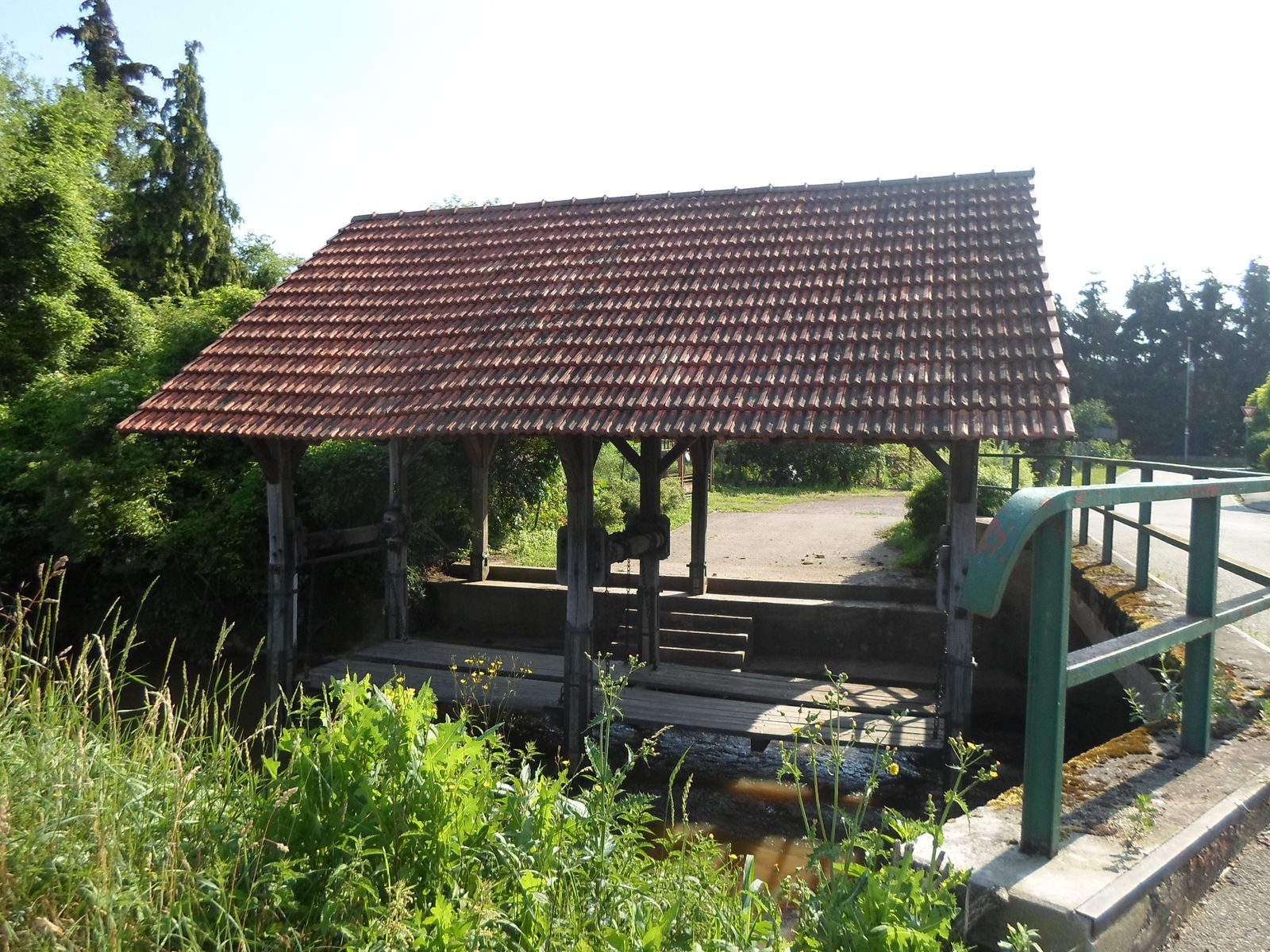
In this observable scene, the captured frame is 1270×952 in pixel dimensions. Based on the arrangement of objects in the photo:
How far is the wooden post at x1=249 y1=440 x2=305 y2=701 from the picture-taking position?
27.9 feet

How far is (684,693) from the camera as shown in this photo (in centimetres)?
827

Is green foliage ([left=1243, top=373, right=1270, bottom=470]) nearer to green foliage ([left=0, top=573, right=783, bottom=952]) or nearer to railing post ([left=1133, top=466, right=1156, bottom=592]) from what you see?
railing post ([left=1133, top=466, right=1156, bottom=592])

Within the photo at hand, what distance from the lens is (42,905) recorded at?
82.9 inches

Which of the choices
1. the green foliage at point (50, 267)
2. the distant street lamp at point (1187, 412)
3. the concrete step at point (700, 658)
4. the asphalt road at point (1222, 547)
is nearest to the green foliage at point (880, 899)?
the asphalt road at point (1222, 547)

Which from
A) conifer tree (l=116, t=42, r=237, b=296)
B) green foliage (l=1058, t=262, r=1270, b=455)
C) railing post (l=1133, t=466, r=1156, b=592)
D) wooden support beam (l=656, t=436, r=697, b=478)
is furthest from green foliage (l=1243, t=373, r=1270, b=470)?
conifer tree (l=116, t=42, r=237, b=296)

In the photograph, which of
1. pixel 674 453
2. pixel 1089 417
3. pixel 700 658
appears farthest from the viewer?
pixel 1089 417

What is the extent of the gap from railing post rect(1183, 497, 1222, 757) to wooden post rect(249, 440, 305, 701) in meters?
7.43

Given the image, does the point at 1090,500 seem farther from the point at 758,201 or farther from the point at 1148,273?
the point at 1148,273

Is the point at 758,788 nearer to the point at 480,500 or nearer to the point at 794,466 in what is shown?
the point at 480,500

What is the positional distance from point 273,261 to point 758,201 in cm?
1542

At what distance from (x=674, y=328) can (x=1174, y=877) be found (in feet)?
21.1

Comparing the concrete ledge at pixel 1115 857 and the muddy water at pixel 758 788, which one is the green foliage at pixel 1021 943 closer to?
the concrete ledge at pixel 1115 857

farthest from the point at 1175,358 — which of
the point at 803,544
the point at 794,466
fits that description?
the point at 803,544

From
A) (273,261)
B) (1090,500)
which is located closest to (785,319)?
(1090,500)
